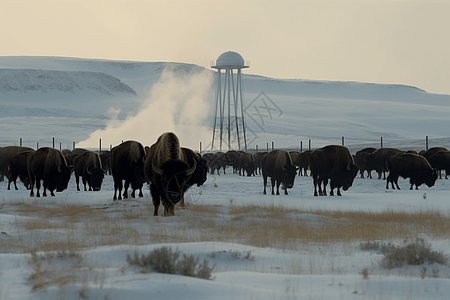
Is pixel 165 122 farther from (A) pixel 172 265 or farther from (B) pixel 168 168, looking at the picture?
(A) pixel 172 265

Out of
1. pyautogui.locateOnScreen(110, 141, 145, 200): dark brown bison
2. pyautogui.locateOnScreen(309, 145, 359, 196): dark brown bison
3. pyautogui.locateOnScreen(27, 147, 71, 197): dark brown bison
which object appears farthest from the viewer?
pyautogui.locateOnScreen(309, 145, 359, 196): dark brown bison

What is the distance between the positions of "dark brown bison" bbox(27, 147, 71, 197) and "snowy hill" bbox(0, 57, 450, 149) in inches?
2504

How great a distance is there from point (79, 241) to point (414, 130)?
136124mm

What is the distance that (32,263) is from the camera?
706cm

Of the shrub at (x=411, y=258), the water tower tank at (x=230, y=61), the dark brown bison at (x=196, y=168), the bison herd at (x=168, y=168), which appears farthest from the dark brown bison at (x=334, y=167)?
the water tower tank at (x=230, y=61)

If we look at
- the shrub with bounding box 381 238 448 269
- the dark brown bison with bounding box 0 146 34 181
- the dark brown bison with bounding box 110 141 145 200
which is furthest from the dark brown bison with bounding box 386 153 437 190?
the dark brown bison with bounding box 0 146 34 181

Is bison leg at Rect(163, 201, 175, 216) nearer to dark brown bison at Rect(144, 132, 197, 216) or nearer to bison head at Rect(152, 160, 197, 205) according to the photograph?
dark brown bison at Rect(144, 132, 197, 216)

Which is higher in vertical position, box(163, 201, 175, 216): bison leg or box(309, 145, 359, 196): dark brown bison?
box(309, 145, 359, 196): dark brown bison

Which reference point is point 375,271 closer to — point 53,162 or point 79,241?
point 79,241

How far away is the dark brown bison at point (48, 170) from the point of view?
64.8 ft

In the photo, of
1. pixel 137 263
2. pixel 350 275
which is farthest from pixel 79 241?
pixel 350 275

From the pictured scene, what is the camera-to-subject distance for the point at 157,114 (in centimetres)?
11725

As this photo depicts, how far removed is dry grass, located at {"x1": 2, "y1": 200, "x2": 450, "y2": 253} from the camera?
31.6ft

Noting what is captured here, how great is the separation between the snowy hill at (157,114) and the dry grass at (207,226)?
70.3 m
